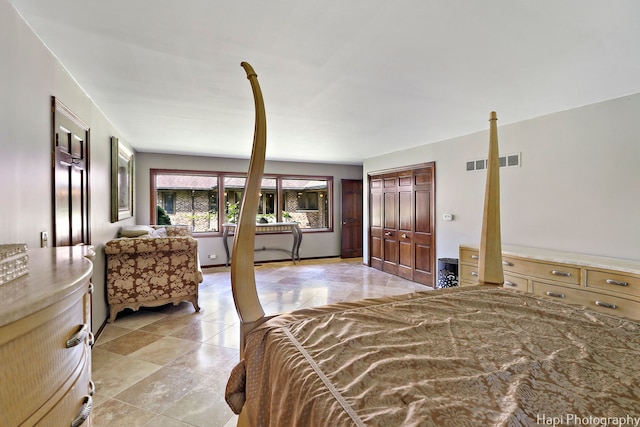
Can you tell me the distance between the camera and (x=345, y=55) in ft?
6.72

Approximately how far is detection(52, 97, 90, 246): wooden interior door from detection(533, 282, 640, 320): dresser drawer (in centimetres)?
380

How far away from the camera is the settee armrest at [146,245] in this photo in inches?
128

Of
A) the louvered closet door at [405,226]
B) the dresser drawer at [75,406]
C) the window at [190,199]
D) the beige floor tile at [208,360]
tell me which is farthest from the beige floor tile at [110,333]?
the louvered closet door at [405,226]

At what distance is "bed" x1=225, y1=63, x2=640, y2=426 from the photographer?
71cm

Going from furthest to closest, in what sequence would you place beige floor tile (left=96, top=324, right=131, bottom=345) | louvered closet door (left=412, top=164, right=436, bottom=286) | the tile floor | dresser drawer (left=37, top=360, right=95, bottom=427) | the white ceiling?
louvered closet door (left=412, top=164, right=436, bottom=286)
beige floor tile (left=96, top=324, right=131, bottom=345)
the tile floor
the white ceiling
dresser drawer (left=37, top=360, right=95, bottom=427)

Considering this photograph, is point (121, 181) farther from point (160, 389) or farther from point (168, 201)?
point (160, 389)

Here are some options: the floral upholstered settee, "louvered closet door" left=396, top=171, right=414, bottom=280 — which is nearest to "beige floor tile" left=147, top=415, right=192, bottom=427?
the floral upholstered settee

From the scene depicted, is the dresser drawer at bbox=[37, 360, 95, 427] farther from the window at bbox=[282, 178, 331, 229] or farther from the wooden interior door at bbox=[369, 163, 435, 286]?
the window at bbox=[282, 178, 331, 229]

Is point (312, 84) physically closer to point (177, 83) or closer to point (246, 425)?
point (177, 83)

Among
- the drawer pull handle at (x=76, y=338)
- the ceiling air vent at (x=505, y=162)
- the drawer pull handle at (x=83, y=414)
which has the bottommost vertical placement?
the drawer pull handle at (x=83, y=414)

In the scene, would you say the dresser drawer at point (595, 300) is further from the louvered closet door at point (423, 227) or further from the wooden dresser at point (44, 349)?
the wooden dresser at point (44, 349)

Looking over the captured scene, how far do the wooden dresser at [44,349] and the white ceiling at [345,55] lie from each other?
4.85 ft

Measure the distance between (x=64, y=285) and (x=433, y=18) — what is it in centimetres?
206

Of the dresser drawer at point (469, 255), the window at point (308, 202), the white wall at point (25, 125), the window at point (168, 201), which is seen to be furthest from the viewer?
the window at point (308, 202)
